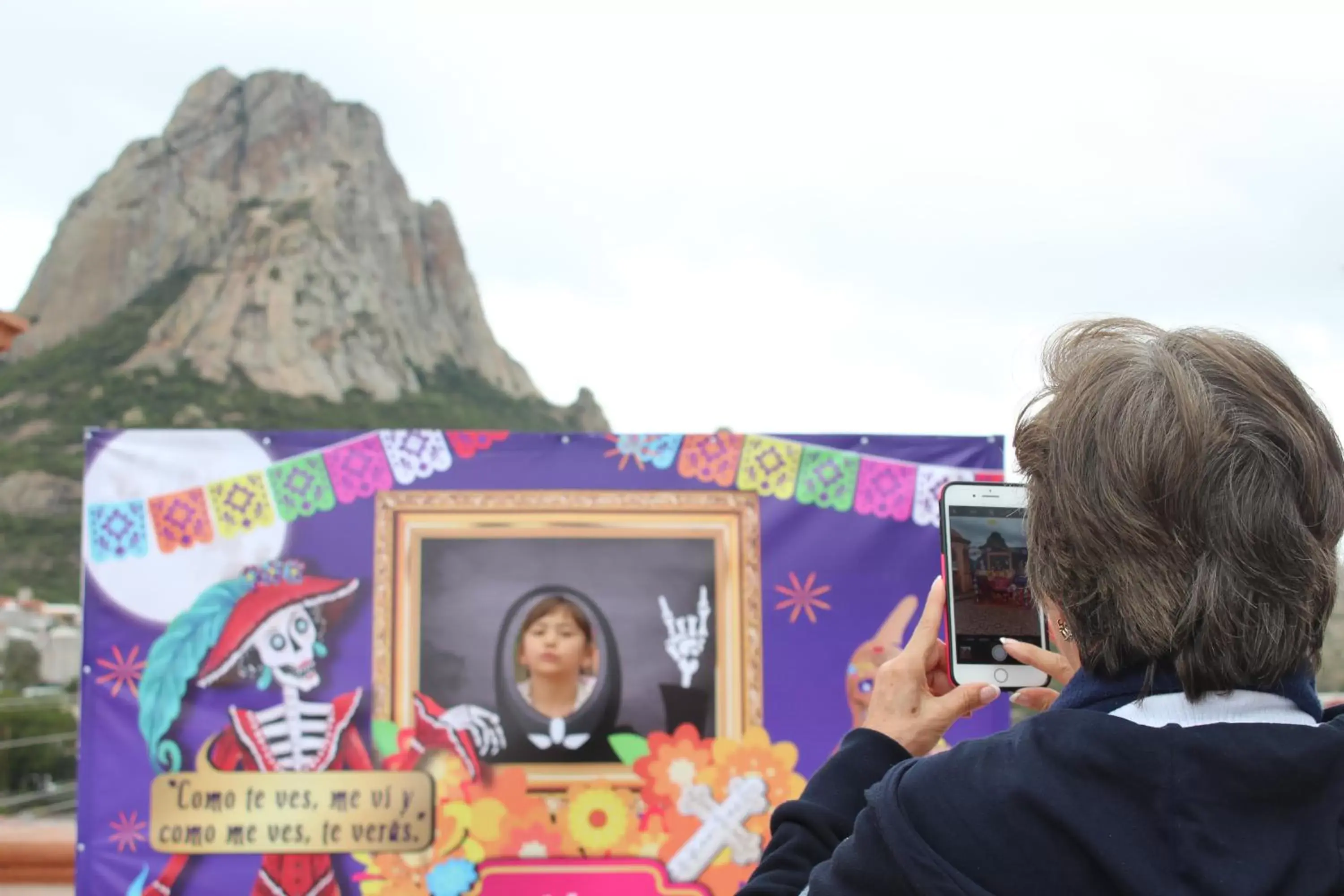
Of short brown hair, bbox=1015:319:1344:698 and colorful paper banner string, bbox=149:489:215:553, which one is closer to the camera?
short brown hair, bbox=1015:319:1344:698

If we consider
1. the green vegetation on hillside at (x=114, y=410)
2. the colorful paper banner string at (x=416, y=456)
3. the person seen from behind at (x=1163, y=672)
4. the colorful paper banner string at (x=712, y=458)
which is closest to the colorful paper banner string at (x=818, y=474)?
the colorful paper banner string at (x=712, y=458)

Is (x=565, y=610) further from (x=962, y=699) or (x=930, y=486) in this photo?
(x=962, y=699)

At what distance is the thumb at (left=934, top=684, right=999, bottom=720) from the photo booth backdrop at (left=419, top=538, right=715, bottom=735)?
2.04 metres

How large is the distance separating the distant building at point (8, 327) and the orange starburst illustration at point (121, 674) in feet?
2.55

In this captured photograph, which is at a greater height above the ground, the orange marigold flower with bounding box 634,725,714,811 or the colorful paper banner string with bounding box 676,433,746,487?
the colorful paper banner string with bounding box 676,433,746,487

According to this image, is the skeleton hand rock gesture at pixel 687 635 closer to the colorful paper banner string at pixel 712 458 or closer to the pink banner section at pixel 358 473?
the colorful paper banner string at pixel 712 458

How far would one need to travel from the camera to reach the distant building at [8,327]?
2967 millimetres

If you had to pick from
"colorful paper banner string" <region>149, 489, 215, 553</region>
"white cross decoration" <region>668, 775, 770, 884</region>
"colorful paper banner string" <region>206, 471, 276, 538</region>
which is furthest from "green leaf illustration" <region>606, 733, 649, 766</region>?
"colorful paper banner string" <region>149, 489, 215, 553</region>

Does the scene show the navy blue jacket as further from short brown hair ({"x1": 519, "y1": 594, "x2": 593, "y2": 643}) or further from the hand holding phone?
short brown hair ({"x1": 519, "y1": 594, "x2": 593, "y2": 643})

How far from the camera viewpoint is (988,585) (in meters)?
1.15

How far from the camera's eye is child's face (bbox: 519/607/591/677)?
2.87 metres

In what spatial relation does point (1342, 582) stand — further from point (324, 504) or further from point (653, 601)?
point (324, 504)

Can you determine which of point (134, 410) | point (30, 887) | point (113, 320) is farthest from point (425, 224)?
point (30, 887)

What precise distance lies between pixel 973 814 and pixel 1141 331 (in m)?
0.32
